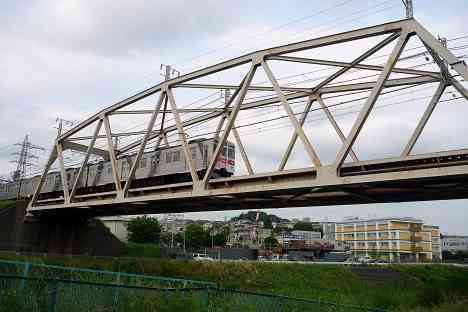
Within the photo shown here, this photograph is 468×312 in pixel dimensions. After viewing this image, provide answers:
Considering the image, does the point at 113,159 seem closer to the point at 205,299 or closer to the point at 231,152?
the point at 231,152

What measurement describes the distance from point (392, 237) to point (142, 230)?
199 ft

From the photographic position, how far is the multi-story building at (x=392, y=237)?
104 meters

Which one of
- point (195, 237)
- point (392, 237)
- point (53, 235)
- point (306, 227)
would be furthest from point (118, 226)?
point (306, 227)

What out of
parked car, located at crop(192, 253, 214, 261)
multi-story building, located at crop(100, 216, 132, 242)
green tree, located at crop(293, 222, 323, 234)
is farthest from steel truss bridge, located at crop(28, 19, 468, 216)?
green tree, located at crop(293, 222, 323, 234)

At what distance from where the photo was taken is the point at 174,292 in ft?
28.2

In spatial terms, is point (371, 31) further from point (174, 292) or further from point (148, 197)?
point (148, 197)

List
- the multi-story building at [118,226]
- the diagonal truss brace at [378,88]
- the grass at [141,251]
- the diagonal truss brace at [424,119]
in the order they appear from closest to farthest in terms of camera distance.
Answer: the diagonal truss brace at [378,88]
the diagonal truss brace at [424,119]
the grass at [141,251]
the multi-story building at [118,226]

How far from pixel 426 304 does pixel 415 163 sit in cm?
1022

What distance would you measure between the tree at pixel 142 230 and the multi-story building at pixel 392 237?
44977 mm

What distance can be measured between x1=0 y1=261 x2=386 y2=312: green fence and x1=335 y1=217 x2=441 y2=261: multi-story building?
93.0 m

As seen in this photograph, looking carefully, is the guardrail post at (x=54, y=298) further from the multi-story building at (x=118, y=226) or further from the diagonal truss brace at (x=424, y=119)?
the multi-story building at (x=118, y=226)

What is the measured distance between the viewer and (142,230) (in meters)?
84.1

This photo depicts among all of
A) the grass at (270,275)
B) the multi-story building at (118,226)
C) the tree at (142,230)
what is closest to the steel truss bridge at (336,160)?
the grass at (270,275)

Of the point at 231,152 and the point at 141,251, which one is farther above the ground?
the point at 231,152
